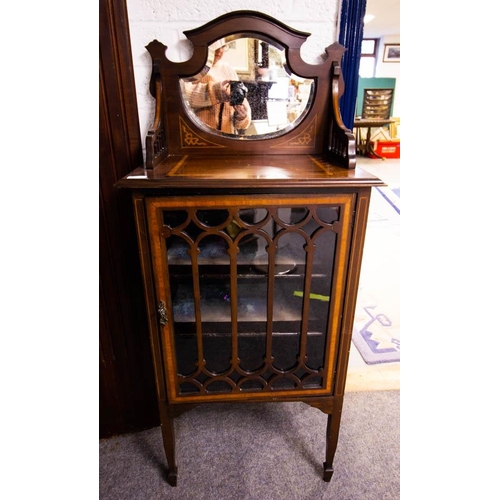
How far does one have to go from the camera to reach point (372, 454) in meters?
1.38

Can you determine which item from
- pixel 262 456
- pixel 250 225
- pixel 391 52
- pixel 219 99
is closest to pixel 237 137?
pixel 219 99

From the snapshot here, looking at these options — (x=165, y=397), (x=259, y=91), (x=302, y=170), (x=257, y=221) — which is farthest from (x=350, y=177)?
(x=165, y=397)

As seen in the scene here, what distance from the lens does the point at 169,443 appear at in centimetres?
123

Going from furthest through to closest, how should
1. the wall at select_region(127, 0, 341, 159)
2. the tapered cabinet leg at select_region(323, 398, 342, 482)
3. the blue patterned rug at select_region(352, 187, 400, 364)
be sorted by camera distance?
the blue patterned rug at select_region(352, 187, 400, 364) < the tapered cabinet leg at select_region(323, 398, 342, 482) < the wall at select_region(127, 0, 341, 159)

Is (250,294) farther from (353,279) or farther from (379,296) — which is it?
(379,296)

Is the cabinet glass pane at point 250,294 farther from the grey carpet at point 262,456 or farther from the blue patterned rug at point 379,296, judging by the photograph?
the blue patterned rug at point 379,296

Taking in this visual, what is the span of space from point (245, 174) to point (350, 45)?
0.58 meters

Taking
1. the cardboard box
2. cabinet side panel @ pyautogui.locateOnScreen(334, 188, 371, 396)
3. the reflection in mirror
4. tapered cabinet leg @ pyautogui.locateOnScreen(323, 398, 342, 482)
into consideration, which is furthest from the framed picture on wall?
tapered cabinet leg @ pyautogui.locateOnScreen(323, 398, 342, 482)

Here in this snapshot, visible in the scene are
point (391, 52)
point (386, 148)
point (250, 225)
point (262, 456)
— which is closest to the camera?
point (250, 225)

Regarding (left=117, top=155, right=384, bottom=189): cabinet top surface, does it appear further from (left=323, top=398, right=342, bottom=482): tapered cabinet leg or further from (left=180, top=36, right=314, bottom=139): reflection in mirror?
(left=323, top=398, right=342, bottom=482): tapered cabinet leg

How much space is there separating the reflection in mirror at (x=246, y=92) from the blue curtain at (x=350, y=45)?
131 millimetres

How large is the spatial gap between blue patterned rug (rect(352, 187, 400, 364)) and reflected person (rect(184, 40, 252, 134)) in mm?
1429

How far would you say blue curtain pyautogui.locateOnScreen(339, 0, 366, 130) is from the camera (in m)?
1.07

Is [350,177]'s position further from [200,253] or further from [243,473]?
[243,473]
